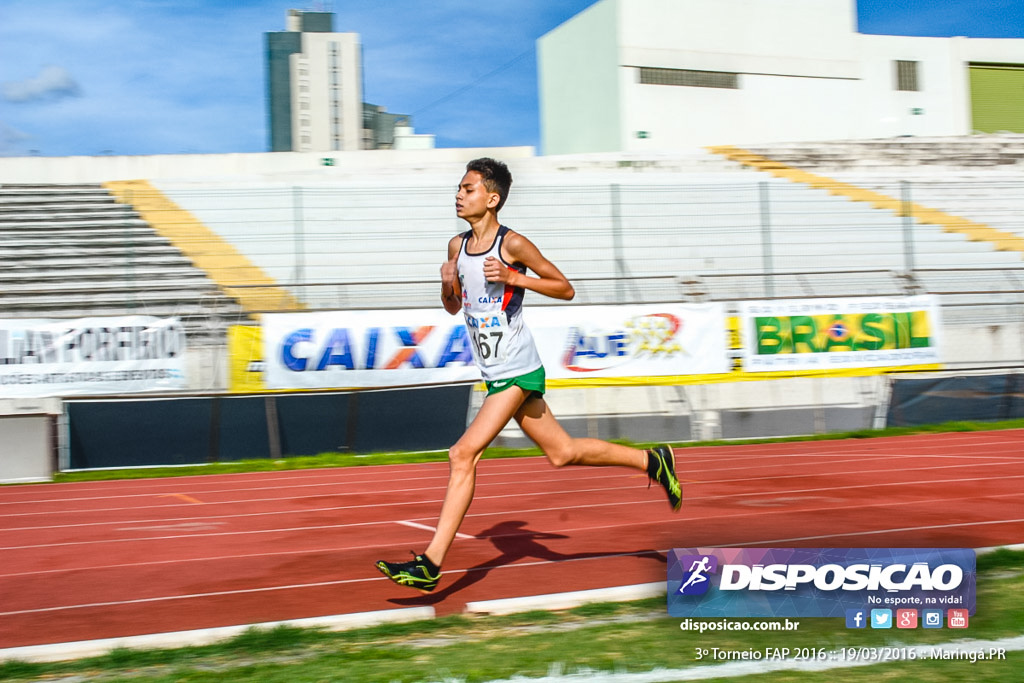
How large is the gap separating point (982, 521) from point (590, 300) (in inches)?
468

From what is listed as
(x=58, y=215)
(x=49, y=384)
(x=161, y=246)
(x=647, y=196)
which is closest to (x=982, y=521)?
(x=49, y=384)

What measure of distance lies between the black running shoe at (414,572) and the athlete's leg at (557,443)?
0.82m

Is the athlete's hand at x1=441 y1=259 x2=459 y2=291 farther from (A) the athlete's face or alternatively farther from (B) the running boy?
(A) the athlete's face

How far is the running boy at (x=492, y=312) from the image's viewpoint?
14.8 ft

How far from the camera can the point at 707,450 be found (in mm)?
13758

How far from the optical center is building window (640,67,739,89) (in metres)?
36.5

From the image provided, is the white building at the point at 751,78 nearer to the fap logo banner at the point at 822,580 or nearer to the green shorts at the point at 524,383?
the green shorts at the point at 524,383

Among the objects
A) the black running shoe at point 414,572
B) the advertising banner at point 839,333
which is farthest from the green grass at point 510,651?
the advertising banner at point 839,333

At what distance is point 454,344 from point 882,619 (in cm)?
1110

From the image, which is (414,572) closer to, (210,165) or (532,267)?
(532,267)

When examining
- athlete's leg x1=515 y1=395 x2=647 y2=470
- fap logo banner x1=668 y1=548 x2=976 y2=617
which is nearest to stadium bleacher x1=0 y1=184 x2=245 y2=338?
athlete's leg x1=515 y1=395 x2=647 y2=470

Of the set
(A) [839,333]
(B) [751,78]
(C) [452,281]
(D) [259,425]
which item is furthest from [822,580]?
(B) [751,78]

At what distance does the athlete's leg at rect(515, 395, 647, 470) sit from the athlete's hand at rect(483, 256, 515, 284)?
0.67 meters

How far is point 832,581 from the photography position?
371 centimetres
